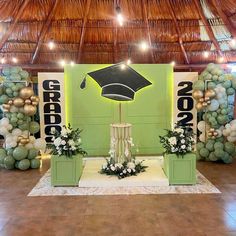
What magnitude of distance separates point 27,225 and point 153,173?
8.74 ft

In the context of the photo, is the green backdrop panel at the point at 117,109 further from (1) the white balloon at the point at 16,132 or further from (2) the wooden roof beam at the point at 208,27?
(2) the wooden roof beam at the point at 208,27

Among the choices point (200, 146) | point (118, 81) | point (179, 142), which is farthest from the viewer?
point (118, 81)

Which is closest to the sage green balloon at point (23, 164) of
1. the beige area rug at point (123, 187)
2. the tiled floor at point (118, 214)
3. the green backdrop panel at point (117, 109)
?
the beige area rug at point (123, 187)

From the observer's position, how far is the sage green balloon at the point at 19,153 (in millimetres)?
6070

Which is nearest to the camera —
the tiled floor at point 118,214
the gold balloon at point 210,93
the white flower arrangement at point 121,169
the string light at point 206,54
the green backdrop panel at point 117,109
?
the tiled floor at point 118,214

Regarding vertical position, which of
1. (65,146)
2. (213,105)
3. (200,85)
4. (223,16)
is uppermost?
(223,16)

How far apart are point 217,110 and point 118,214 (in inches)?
143

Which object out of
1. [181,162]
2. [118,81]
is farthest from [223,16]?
[181,162]

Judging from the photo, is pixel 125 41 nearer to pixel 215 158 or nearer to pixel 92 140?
pixel 92 140

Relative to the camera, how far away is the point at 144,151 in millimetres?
7434

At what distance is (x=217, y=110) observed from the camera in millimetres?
6520

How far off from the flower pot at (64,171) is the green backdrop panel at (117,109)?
7.06 ft

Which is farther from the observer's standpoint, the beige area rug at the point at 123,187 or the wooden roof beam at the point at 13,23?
the wooden roof beam at the point at 13,23

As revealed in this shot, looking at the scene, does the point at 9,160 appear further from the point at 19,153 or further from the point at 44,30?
the point at 44,30
